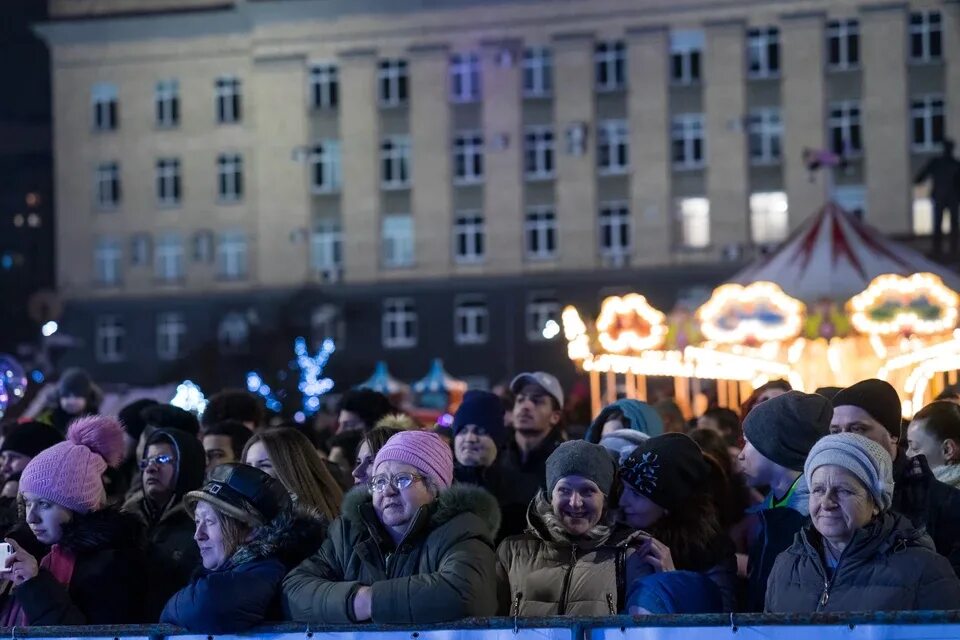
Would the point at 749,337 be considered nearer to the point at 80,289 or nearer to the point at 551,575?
the point at 551,575

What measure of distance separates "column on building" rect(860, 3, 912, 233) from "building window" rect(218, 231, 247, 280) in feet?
54.0

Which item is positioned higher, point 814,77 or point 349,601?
point 814,77

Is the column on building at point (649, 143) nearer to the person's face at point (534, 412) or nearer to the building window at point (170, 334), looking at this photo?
the building window at point (170, 334)

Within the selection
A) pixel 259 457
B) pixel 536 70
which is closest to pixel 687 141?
pixel 536 70

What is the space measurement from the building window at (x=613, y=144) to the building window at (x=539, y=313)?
356 cm

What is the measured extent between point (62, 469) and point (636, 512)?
1934mm

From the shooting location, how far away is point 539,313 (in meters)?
45.5

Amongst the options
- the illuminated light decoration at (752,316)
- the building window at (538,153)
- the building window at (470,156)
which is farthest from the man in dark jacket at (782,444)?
the building window at (470,156)

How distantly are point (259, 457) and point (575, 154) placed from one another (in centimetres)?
3921

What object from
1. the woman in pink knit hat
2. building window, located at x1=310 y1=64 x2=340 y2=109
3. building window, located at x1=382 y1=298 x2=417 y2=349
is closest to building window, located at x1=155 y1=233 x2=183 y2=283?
building window, located at x1=310 y1=64 x2=340 y2=109

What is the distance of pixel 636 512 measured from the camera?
598 centimetres

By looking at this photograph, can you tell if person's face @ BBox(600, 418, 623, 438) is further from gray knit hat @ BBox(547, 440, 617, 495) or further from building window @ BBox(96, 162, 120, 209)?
building window @ BBox(96, 162, 120, 209)

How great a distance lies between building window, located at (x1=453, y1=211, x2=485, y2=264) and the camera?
4638 cm

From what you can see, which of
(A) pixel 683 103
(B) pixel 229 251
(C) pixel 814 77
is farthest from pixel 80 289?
(C) pixel 814 77
